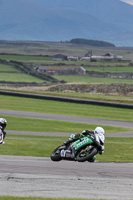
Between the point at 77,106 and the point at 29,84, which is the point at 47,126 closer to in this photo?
the point at 77,106

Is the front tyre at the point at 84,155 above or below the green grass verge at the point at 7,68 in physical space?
above

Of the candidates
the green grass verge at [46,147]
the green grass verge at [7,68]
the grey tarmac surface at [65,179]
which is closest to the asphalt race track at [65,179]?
the grey tarmac surface at [65,179]

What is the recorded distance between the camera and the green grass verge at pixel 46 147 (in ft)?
84.3

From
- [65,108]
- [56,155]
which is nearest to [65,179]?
[56,155]

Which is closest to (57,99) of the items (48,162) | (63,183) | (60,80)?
Answer: (48,162)

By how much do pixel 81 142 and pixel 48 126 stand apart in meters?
25.2

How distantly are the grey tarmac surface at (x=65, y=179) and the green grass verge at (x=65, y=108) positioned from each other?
1306 inches

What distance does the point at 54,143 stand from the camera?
3209 centimetres

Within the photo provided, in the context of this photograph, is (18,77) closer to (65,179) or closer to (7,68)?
(7,68)

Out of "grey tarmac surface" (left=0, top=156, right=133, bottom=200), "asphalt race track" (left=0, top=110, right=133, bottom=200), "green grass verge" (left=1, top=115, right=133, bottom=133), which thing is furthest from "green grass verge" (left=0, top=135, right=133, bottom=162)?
"green grass verge" (left=1, top=115, right=133, bottom=133)

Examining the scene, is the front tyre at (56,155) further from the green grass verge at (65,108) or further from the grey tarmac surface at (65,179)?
the green grass verge at (65,108)

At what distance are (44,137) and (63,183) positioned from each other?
19.0m

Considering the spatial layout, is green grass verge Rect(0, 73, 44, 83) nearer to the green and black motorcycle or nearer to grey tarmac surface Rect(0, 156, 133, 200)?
grey tarmac surface Rect(0, 156, 133, 200)

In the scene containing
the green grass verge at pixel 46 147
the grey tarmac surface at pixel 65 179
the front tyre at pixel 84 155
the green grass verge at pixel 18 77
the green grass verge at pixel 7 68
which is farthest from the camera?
the green grass verge at pixel 7 68
